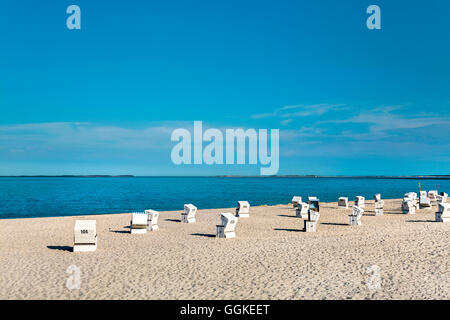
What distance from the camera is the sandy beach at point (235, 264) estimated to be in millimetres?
8727

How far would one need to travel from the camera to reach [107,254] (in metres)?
13.0

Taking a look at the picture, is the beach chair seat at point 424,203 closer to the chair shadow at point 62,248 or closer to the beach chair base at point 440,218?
the beach chair base at point 440,218

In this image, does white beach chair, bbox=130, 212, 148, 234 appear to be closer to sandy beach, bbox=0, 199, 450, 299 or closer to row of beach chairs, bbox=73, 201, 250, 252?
row of beach chairs, bbox=73, 201, 250, 252

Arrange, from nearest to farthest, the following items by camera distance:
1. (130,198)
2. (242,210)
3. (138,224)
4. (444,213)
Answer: (138,224) → (444,213) → (242,210) → (130,198)

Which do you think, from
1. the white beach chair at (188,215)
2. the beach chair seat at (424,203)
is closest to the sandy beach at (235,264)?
the white beach chair at (188,215)

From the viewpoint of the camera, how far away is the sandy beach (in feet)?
28.6

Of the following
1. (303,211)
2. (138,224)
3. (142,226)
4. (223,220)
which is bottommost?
(142,226)

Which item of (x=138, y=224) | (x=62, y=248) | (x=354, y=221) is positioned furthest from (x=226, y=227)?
(x=354, y=221)

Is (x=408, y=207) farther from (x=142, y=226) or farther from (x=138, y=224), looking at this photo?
(x=138, y=224)

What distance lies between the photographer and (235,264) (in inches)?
451

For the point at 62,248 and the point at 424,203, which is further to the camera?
the point at 424,203

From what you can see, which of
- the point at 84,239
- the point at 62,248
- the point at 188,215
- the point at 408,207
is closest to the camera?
the point at 84,239
